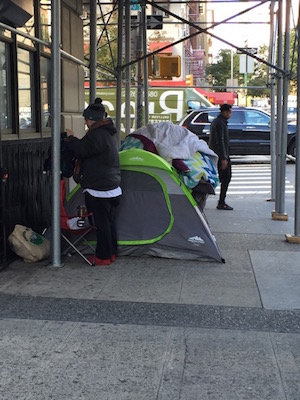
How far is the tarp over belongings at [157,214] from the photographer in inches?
251

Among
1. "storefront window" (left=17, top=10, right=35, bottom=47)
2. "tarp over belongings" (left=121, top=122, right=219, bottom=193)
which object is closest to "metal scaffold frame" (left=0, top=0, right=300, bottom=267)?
"storefront window" (left=17, top=10, right=35, bottom=47)

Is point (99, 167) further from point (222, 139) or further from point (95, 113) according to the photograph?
point (222, 139)

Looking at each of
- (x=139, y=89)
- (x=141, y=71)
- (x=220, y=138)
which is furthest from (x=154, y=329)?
(x=141, y=71)

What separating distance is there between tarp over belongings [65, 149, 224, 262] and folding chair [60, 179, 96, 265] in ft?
0.90

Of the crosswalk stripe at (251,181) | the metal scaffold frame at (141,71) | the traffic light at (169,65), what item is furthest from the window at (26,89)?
the traffic light at (169,65)

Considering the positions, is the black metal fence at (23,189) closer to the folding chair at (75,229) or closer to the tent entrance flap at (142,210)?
the folding chair at (75,229)

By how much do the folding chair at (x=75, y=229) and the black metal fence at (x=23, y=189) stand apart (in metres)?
0.52

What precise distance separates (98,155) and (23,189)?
47.9 inches

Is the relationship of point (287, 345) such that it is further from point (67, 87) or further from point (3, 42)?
point (67, 87)

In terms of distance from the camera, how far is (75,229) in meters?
6.29

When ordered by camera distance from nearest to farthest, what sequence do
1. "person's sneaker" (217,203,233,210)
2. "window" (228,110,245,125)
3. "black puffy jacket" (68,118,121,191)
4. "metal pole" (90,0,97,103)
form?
"black puffy jacket" (68,118,121,191)
"metal pole" (90,0,97,103)
"person's sneaker" (217,203,233,210)
"window" (228,110,245,125)

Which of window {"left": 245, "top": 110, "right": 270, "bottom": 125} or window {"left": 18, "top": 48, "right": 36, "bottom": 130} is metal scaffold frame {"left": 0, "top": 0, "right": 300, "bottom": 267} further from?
window {"left": 245, "top": 110, "right": 270, "bottom": 125}

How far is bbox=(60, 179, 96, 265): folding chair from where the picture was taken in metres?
6.21

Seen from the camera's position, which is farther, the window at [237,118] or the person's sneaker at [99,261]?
the window at [237,118]
